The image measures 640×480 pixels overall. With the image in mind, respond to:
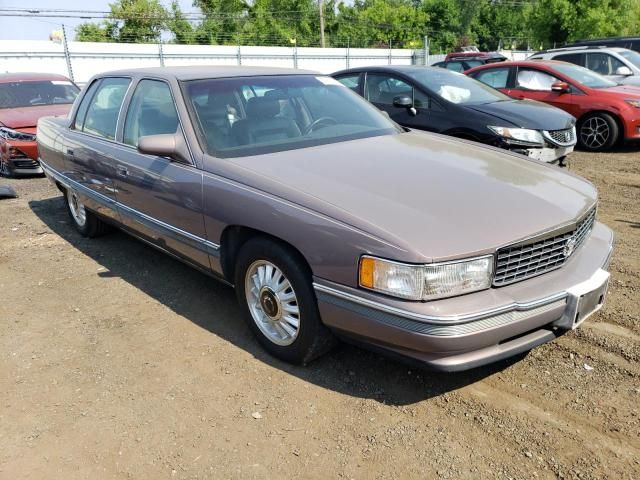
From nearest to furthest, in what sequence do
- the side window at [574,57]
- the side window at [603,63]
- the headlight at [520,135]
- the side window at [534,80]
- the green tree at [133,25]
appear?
the headlight at [520,135]
the side window at [534,80]
the side window at [603,63]
the side window at [574,57]
the green tree at [133,25]

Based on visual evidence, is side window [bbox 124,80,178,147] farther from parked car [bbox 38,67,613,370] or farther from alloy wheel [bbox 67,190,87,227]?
alloy wheel [bbox 67,190,87,227]

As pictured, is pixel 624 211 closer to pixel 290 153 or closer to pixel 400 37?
pixel 290 153

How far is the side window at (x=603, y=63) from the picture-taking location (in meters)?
11.0

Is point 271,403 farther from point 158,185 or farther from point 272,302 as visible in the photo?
point 158,185

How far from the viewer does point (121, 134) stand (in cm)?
420

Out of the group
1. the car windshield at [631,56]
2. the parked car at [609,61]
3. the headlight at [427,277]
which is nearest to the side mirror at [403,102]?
the headlight at [427,277]

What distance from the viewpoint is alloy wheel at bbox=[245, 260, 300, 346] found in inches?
118

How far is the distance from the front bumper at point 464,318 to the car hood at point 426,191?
243 mm

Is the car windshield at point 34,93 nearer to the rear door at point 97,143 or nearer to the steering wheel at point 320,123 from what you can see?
the rear door at point 97,143

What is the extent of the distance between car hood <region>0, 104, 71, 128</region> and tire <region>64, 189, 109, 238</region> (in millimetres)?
3083

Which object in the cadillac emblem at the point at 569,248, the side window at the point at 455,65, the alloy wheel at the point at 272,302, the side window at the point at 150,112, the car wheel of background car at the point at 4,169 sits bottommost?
the car wheel of background car at the point at 4,169

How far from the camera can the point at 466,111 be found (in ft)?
21.7

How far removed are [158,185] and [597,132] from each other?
772 cm

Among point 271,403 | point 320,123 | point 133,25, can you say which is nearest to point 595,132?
point 320,123
